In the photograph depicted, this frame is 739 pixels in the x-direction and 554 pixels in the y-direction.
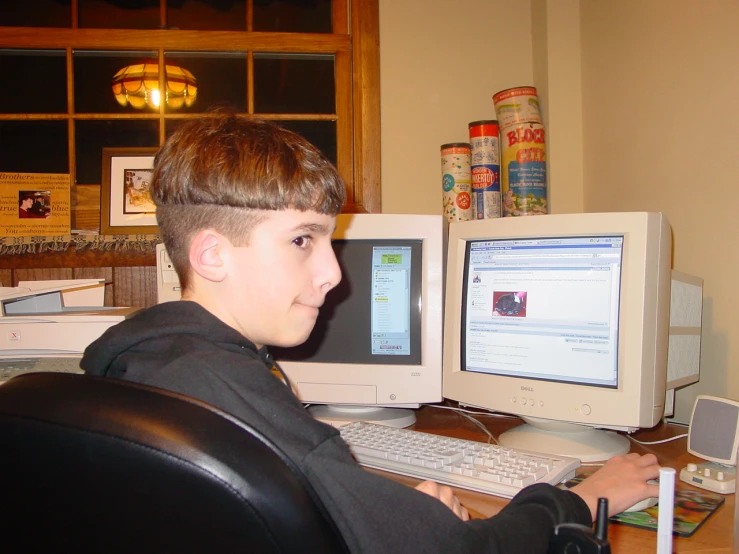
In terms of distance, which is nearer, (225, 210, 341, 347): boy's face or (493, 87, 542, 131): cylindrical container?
(225, 210, 341, 347): boy's face

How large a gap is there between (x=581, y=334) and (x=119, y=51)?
1724 mm

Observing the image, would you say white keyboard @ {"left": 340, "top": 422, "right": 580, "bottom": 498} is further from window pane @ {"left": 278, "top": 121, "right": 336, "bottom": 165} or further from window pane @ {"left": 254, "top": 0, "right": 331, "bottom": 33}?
window pane @ {"left": 254, "top": 0, "right": 331, "bottom": 33}

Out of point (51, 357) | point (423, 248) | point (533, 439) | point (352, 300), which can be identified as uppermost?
point (423, 248)

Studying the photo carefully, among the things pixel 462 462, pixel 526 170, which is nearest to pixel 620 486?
pixel 462 462

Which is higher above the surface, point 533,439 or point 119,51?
point 119,51

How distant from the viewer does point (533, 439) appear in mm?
1241

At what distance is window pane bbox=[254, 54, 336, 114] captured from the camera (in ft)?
7.06

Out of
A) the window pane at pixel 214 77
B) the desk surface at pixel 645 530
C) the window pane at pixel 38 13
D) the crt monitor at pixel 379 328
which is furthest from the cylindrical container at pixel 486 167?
the window pane at pixel 38 13

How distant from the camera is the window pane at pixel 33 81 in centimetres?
206

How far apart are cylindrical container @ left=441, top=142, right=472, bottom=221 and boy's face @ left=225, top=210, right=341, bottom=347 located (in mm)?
1136

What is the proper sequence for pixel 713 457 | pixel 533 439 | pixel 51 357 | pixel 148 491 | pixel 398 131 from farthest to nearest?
pixel 398 131
pixel 51 357
pixel 533 439
pixel 713 457
pixel 148 491

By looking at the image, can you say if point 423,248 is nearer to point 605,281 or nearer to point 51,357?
point 605,281

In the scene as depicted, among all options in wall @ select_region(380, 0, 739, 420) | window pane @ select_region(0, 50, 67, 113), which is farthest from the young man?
window pane @ select_region(0, 50, 67, 113)

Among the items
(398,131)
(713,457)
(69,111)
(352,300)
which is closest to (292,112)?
(398,131)
